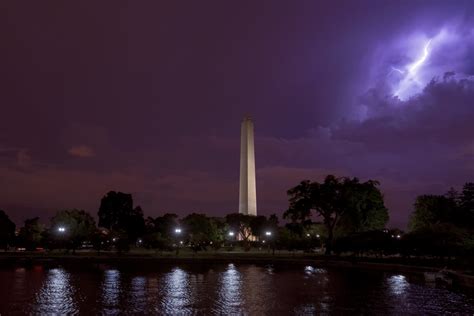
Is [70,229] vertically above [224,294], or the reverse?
[70,229]

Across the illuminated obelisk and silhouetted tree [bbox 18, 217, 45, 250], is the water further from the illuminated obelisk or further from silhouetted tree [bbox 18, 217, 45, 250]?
the illuminated obelisk

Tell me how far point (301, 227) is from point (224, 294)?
174 feet

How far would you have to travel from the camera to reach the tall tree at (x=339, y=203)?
73125mm

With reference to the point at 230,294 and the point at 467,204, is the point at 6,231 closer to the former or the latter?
the point at 230,294

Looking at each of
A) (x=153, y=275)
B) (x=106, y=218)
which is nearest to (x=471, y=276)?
(x=153, y=275)

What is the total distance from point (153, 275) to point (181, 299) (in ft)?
53.0

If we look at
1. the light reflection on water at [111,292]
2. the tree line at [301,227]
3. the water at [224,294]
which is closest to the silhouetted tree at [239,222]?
the tree line at [301,227]

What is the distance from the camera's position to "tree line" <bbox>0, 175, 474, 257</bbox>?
2424 inches

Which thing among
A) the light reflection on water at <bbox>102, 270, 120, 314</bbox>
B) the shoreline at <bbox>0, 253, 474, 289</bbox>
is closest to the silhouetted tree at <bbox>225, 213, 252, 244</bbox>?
the shoreline at <bbox>0, 253, 474, 289</bbox>

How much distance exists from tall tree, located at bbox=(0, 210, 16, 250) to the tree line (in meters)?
0.17

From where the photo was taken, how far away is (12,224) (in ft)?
338

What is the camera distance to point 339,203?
7331cm

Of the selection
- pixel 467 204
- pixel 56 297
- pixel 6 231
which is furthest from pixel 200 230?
pixel 56 297

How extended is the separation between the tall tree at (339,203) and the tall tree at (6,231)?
4807cm
